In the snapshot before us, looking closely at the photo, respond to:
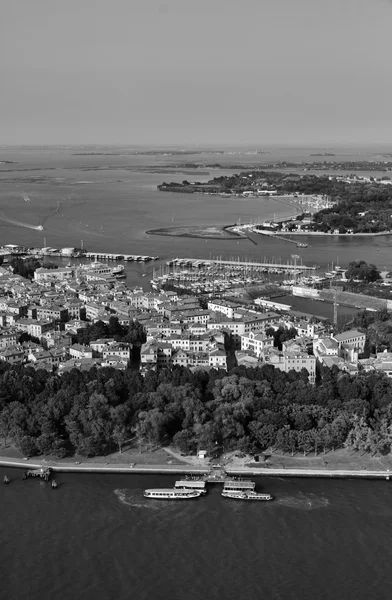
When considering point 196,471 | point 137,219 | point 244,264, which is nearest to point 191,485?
point 196,471

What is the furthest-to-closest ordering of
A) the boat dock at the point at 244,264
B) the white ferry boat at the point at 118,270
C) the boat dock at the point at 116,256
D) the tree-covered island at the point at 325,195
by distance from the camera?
the tree-covered island at the point at 325,195, the boat dock at the point at 116,256, the boat dock at the point at 244,264, the white ferry boat at the point at 118,270

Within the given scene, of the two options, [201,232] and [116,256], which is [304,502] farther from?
[201,232]

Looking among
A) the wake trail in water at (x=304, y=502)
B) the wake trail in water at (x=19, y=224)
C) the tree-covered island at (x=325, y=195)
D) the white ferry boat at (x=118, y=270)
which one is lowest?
the wake trail in water at (x=304, y=502)

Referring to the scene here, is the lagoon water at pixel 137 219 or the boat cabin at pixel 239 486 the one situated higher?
the lagoon water at pixel 137 219

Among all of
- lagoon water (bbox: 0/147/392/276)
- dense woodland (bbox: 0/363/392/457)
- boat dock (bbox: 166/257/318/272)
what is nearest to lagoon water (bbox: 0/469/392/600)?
dense woodland (bbox: 0/363/392/457)

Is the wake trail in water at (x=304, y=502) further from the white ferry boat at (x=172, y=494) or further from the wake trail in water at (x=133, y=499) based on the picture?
the wake trail in water at (x=133, y=499)

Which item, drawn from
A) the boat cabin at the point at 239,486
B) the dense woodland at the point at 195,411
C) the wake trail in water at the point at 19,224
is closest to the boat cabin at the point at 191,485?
the boat cabin at the point at 239,486

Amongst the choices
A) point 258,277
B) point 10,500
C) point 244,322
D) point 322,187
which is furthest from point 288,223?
point 10,500
